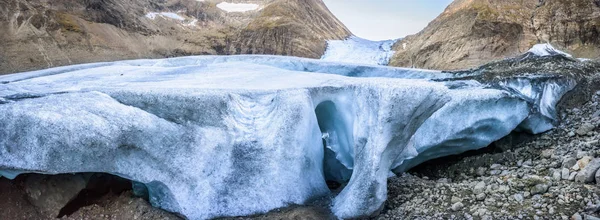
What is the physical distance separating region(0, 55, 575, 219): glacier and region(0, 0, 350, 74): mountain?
58.9ft

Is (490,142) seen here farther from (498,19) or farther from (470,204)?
(498,19)

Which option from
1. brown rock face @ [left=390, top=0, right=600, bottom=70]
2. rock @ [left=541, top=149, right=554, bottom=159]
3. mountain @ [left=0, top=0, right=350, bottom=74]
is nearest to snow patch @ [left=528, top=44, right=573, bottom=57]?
rock @ [left=541, top=149, right=554, bottom=159]

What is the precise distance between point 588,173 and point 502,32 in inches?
689

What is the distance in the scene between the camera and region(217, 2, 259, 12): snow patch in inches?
1247

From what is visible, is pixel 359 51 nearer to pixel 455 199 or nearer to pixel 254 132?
pixel 254 132

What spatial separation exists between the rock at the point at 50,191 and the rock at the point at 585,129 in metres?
5.97

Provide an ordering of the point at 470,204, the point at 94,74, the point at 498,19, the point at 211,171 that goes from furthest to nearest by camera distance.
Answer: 1. the point at 498,19
2. the point at 94,74
3. the point at 211,171
4. the point at 470,204

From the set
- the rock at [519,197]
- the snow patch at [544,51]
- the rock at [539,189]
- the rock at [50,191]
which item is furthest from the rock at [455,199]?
the snow patch at [544,51]

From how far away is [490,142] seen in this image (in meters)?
6.04

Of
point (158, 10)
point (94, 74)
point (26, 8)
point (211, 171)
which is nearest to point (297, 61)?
point (94, 74)

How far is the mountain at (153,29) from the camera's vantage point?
21.4 metres

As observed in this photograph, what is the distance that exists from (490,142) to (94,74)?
6073 mm

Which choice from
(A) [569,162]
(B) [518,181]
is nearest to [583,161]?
(A) [569,162]

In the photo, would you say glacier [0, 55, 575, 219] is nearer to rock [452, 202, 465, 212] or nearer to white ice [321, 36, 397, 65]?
rock [452, 202, 465, 212]
